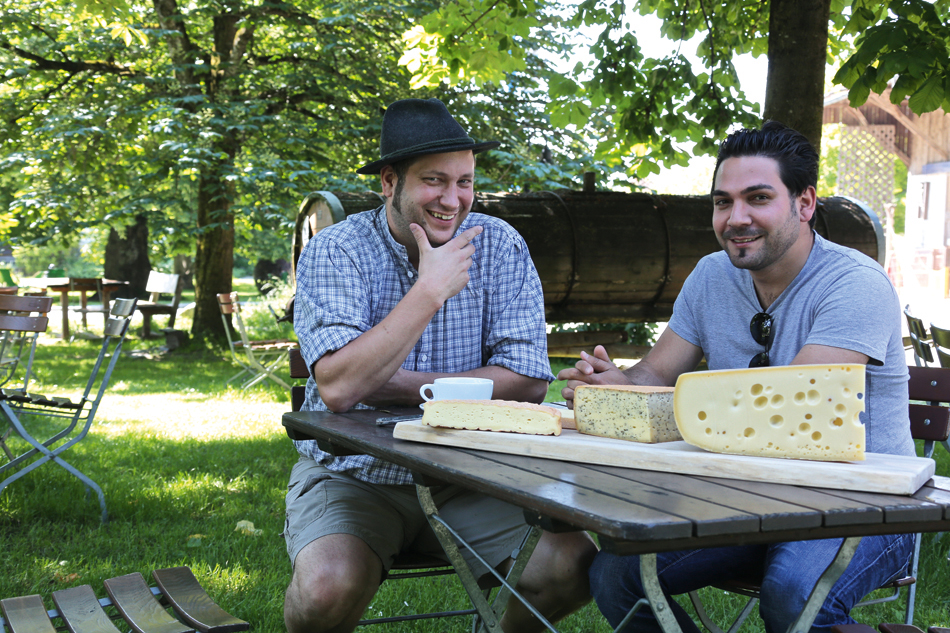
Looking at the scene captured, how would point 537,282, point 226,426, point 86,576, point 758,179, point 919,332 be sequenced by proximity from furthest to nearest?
point 226,426, point 919,332, point 86,576, point 537,282, point 758,179

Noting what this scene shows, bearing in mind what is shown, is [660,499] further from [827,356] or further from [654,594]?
[827,356]

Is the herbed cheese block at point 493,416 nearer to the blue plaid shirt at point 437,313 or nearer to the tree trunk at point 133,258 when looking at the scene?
the blue plaid shirt at point 437,313

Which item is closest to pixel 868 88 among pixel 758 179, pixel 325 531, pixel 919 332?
pixel 919 332

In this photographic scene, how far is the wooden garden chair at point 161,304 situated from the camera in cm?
1388

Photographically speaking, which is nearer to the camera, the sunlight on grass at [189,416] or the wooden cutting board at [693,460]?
the wooden cutting board at [693,460]

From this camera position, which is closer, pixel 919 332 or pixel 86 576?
pixel 86 576

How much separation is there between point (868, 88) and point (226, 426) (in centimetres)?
565

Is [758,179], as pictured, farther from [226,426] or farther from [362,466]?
[226,426]

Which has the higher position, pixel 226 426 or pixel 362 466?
pixel 362 466

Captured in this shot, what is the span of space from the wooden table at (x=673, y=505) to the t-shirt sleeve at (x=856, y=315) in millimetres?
637

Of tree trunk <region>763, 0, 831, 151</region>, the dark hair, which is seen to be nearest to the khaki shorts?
the dark hair

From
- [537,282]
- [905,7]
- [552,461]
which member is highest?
[905,7]

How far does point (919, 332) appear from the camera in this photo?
14.5 ft

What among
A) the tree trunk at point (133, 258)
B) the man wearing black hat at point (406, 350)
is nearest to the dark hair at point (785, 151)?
the man wearing black hat at point (406, 350)
